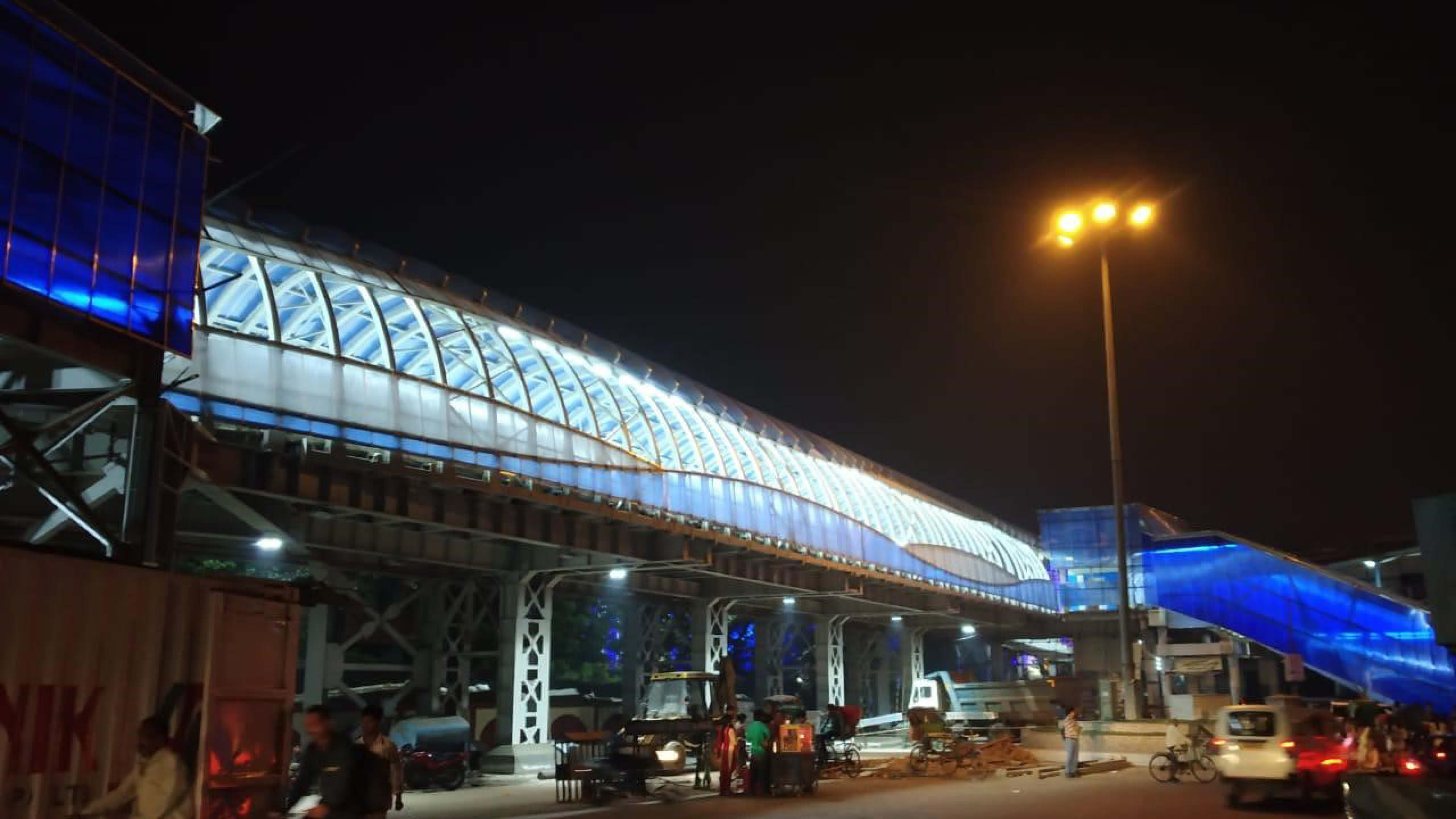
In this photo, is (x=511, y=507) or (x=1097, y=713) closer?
(x=511, y=507)

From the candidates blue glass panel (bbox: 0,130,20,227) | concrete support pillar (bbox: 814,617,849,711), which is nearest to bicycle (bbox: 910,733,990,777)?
blue glass panel (bbox: 0,130,20,227)

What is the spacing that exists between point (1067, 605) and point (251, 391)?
68.2 m

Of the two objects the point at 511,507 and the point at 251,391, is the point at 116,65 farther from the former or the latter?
the point at 511,507

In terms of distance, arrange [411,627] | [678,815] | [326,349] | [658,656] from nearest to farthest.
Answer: [678,815]
[326,349]
[411,627]
[658,656]

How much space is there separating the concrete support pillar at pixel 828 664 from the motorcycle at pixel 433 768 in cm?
2937

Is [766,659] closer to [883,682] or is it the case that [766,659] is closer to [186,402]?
[883,682]

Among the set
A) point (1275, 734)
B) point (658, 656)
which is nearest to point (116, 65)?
point (1275, 734)

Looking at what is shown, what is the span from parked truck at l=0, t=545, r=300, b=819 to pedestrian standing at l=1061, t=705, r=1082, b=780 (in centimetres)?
1893

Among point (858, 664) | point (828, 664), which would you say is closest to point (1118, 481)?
point (828, 664)

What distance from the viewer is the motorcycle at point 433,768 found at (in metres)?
26.0

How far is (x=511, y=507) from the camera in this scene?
30719 mm

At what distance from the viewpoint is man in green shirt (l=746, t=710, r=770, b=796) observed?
22859 millimetres

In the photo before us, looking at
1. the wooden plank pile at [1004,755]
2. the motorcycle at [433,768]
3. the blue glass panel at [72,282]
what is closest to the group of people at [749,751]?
the motorcycle at [433,768]

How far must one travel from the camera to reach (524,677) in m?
33.4
